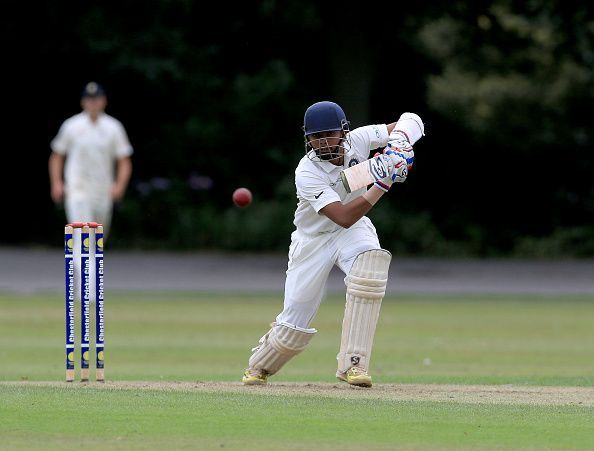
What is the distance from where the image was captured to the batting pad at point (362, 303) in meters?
7.20

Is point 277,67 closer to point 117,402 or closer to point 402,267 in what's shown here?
point 402,267

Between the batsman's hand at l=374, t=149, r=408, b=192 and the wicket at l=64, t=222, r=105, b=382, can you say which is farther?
the wicket at l=64, t=222, r=105, b=382

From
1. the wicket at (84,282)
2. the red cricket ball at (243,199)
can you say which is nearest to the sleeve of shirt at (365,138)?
the red cricket ball at (243,199)

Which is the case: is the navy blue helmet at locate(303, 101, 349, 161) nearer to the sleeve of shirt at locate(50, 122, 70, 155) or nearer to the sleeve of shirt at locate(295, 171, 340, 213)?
the sleeve of shirt at locate(295, 171, 340, 213)

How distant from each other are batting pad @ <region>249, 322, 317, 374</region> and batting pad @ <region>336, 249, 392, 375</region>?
10.1 inches

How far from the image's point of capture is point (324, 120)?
23.9ft

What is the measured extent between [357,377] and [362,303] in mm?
381

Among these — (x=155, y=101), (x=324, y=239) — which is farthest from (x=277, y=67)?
(x=324, y=239)

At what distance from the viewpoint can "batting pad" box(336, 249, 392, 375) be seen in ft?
23.6

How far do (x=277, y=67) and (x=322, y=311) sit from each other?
973 centimetres

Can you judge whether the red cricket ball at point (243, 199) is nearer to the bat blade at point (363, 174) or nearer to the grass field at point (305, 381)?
the bat blade at point (363, 174)

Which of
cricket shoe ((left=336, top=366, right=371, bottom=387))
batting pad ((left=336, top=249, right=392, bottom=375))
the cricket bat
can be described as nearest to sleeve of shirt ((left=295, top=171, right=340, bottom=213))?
the cricket bat

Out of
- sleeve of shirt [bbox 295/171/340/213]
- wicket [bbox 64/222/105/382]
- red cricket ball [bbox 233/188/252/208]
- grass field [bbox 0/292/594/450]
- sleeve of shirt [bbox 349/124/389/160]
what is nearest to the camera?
grass field [bbox 0/292/594/450]

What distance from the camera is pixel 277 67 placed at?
22500mm
